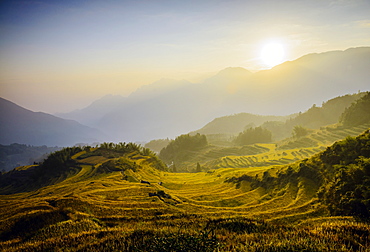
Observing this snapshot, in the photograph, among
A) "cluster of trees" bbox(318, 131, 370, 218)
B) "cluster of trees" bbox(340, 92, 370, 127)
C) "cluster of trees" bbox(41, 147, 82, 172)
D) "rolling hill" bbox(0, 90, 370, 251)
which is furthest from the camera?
"cluster of trees" bbox(340, 92, 370, 127)

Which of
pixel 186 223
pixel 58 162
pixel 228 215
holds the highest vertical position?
pixel 58 162

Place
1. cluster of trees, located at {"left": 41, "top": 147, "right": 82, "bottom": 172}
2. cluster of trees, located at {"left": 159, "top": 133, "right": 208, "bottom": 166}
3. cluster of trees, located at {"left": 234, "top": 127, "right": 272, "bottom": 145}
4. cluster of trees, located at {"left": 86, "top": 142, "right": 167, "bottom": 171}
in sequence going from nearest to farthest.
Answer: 1. cluster of trees, located at {"left": 41, "top": 147, "right": 82, "bottom": 172}
2. cluster of trees, located at {"left": 86, "top": 142, "right": 167, "bottom": 171}
3. cluster of trees, located at {"left": 159, "top": 133, "right": 208, "bottom": 166}
4. cluster of trees, located at {"left": 234, "top": 127, "right": 272, "bottom": 145}

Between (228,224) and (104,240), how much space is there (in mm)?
Result: 5193

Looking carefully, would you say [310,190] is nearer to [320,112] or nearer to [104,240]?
[104,240]

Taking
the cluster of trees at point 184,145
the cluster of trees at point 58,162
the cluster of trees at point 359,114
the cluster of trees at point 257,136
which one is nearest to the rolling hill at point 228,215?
the cluster of trees at point 58,162

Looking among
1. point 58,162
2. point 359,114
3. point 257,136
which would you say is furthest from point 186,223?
point 257,136

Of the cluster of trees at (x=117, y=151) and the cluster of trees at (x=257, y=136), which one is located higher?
the cluster of trees at (x=117, y=151)

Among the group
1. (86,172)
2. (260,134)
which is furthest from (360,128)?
(86,172)

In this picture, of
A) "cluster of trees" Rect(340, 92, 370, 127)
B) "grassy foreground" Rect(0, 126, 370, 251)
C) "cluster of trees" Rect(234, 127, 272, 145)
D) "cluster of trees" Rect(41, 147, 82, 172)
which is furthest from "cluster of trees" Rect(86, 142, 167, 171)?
"cluster of trees" Rect(234, 127, 272, 145)

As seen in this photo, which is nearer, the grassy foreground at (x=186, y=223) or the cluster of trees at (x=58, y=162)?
the grassy foreground at (x=186, y=223)

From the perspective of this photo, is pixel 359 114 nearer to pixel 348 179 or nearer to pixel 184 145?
pixel 184 145

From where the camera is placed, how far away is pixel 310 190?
14938 millimetres

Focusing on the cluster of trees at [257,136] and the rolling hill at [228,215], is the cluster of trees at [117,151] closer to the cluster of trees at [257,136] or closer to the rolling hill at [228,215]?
the rolling hill at [228,215]

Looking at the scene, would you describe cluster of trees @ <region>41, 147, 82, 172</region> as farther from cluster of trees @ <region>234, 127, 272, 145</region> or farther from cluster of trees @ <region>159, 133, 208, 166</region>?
cluster of trees @ <region>234, 127, 272, 145</region>
